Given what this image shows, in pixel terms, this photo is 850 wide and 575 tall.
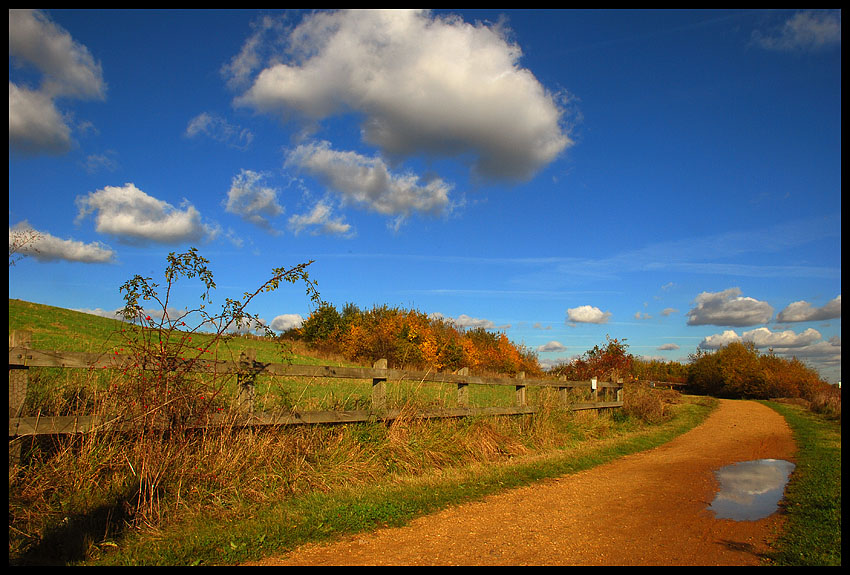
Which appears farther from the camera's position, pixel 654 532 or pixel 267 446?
pixel 267 446

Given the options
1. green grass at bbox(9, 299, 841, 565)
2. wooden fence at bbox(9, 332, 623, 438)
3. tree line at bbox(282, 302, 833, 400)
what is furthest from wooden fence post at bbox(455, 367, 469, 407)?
tree line at bbox(282, 302, 833, 400)

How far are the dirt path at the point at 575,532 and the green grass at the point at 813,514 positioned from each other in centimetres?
20

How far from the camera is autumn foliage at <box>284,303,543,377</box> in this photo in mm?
44219

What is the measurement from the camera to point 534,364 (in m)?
52.2

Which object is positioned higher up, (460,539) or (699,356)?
(699,356)

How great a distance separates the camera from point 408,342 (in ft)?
146

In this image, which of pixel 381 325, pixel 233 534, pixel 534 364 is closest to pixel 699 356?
pixel 534 364

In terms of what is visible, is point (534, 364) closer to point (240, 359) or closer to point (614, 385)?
point (614, 385)

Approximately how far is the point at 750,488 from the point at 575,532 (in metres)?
3.81

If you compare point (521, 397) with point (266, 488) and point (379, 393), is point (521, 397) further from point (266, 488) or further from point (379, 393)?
point (266, 488)

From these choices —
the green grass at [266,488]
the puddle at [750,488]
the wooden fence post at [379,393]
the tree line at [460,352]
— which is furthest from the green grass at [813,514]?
the tree line at [460,352]

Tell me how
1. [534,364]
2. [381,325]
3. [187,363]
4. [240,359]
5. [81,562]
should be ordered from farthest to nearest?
[534,364] < [381,325] < [240,359] < [187,363] < [81,562]

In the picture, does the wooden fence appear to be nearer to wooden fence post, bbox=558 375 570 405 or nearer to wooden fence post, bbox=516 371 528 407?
wooden fence post, bbox=516 371 528 407

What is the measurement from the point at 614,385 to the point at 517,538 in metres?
13.9
